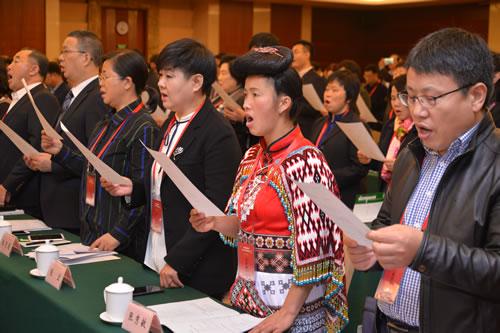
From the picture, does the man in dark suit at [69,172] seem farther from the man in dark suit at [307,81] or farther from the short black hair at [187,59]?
the man in dark suit at [307,81]

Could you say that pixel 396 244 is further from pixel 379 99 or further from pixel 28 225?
pixel 379 99

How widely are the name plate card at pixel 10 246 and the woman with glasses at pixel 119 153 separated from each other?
0.33 metres

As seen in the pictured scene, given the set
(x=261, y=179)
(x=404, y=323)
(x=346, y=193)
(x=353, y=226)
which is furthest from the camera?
(x=346, y=193)

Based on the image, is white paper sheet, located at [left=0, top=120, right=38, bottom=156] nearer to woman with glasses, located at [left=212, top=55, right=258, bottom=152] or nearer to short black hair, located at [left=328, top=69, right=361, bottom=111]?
woman with glasses, located at [left=212, top=55, right=258, bottom=152]

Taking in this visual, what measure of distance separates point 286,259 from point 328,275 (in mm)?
141

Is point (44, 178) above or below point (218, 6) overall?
below

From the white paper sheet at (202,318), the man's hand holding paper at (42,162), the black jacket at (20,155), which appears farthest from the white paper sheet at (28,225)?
the white paper sheet at (202,318)

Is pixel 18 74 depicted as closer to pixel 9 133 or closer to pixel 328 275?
pixel 9 133

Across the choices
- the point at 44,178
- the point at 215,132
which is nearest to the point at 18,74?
the point at 44,178

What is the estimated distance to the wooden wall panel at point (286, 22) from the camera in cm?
1538

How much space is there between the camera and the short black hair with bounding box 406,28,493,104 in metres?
1.59

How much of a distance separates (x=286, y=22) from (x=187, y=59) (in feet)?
43.2

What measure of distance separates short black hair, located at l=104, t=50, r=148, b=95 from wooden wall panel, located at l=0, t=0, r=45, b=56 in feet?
31.7

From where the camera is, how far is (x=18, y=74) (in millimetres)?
4969
